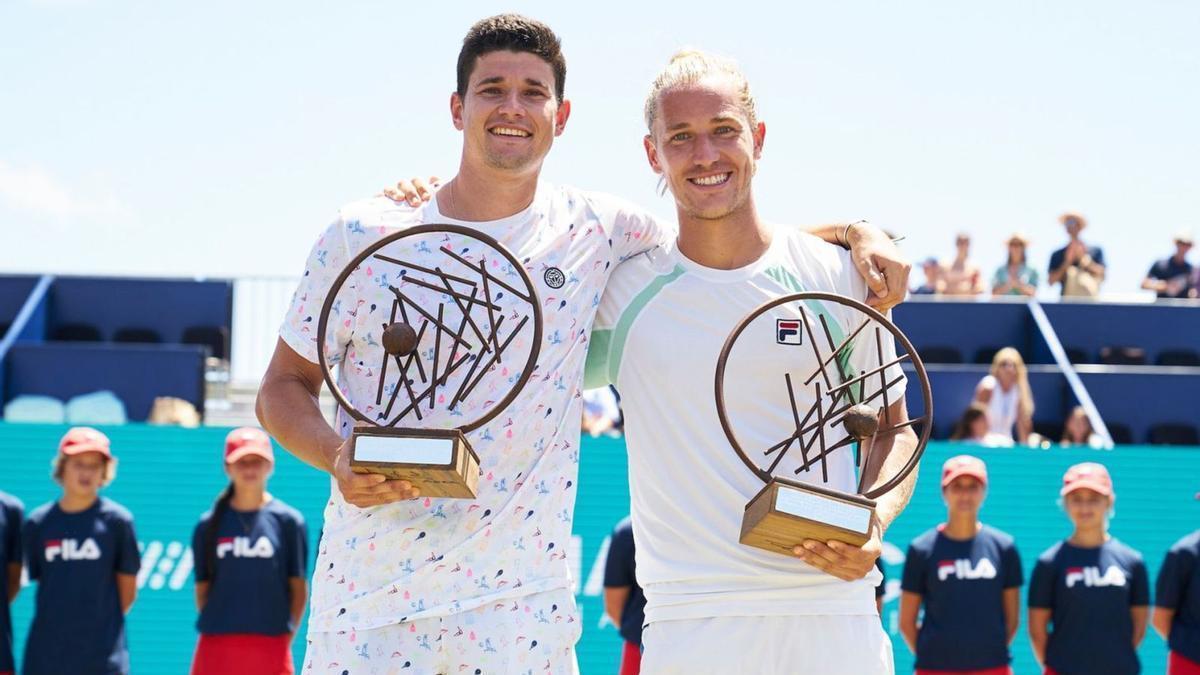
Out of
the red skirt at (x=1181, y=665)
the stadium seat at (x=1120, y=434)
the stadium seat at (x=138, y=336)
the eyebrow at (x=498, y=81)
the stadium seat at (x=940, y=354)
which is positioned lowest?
the red skirt at (x=1181, y=665)

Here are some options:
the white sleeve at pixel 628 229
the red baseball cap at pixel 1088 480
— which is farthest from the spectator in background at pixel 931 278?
the white sleeve at pixel 628 229

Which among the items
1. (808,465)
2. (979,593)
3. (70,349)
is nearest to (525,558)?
(808,465)

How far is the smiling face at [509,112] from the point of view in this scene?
3.36 metres

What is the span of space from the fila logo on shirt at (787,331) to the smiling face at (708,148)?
281 mm

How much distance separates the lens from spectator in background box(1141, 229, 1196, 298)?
11.6m

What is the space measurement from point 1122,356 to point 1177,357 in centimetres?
49

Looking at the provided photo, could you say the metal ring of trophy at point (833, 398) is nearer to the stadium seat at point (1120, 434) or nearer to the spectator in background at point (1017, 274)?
the stadium seat at point (1120, 434)

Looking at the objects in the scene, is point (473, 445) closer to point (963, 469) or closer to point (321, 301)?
point (321, 301)

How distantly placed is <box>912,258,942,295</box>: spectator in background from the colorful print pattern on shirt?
29.1 feet

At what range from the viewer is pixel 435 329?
3.32 m

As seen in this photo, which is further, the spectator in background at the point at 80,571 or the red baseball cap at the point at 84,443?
the red baseball cap at the point at 84,443

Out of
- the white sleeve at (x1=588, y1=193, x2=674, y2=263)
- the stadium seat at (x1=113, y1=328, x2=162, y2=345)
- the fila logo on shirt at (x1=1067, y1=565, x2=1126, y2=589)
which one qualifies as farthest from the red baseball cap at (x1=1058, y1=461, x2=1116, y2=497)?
the stadium seat at (x1=113, y1=328, x2=162, y2=345)

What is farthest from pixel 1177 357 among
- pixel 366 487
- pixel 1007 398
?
pixel 366 487

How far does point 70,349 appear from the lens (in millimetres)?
10078
